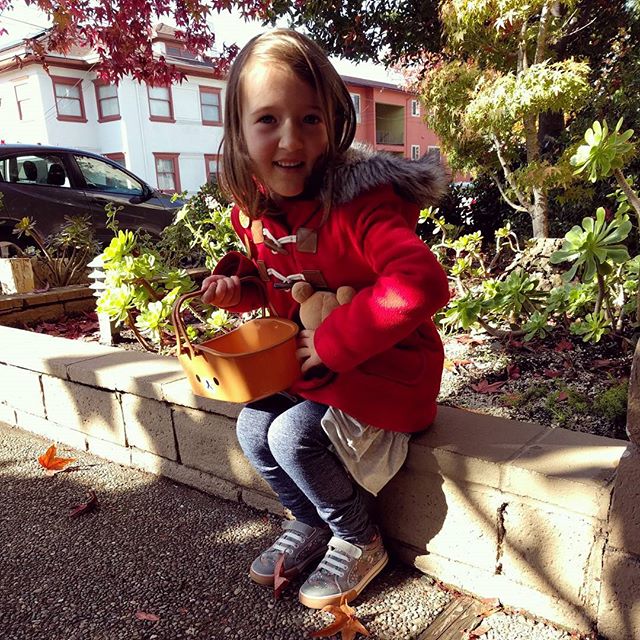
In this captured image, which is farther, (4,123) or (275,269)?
(4,123)

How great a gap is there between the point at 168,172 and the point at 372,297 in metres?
21.1

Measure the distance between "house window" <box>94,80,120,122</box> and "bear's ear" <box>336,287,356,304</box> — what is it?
20.6 metres

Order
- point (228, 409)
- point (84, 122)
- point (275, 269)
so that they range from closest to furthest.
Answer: point (275, 269)
point (228, 409)
point (84, 122)

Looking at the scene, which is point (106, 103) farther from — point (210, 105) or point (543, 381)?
point (543, 381)

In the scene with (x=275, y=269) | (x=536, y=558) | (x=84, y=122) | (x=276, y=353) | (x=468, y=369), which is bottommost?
(x=536, y=558)

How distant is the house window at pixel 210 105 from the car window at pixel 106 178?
15.0 m

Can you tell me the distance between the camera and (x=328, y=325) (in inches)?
55.3

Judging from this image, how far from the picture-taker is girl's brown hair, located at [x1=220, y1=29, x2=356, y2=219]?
1.46 m

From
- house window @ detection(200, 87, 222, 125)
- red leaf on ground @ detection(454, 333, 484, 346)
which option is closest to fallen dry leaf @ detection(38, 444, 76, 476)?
red leaf on ground @ detection(454, 333, 484, 346)

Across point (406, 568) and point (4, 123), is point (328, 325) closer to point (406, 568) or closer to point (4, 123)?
point (406, 568)

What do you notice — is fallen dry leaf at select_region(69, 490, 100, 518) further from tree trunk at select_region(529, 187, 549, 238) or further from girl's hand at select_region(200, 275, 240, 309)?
tree trunk at select_region(529, 187, 549, 238)

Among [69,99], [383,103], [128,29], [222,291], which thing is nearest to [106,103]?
[69,99]

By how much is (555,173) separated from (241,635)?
3921 millimetres

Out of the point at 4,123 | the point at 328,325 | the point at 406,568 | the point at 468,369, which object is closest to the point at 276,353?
the point at 328,325
